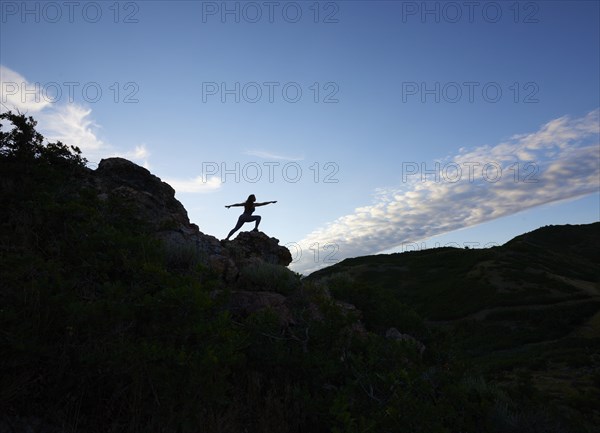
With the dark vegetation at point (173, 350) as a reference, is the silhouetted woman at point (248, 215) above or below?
above

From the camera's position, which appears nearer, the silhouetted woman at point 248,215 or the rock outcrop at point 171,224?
the rock outcrop at point 171,224

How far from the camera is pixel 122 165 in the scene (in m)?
12.8

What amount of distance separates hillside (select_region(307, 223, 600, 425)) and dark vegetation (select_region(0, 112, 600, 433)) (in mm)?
1296

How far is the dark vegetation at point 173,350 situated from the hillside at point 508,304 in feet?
4.25

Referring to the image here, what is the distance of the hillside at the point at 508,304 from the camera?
11.1 m

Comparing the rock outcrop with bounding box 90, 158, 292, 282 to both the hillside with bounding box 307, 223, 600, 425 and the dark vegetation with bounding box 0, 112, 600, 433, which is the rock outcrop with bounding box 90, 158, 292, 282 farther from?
the hillside with bounding box 307, 223, 600, 425

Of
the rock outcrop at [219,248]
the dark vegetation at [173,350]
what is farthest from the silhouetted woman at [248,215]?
the dark vegetation at [173,350]

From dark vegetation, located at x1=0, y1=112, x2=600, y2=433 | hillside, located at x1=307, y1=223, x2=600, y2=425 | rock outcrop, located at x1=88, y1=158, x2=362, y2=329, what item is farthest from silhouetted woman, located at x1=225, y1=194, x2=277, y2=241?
dark vegetation, located at x1=0, y1=112, x2=600, y2=433

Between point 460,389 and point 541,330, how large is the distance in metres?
24.0

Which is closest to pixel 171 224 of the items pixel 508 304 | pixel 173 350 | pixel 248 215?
pixel 248 215

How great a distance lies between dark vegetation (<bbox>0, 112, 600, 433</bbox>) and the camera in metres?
4.08

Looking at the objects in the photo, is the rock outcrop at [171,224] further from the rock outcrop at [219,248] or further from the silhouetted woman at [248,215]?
the silhouetted woman at [248,215]

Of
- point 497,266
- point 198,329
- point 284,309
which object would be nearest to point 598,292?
point 497,266

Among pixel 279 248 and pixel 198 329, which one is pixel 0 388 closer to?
pixel 198 329
